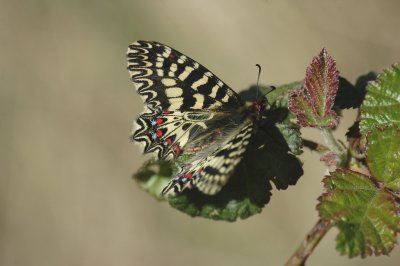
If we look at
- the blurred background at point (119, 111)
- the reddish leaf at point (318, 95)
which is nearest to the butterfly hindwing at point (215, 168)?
the reddish leaf at point (318, 95)

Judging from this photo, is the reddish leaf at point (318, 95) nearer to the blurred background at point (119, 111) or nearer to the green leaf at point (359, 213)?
the green leaf at point (359, 213)

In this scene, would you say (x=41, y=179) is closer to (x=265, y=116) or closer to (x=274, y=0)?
(x=274, y=0)

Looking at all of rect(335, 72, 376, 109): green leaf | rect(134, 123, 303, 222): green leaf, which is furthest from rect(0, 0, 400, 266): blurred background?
rect(134, 123, 303, 222): green leaf

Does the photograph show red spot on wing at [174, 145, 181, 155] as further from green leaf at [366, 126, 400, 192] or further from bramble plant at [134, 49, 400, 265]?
green leaf at [366, 126, 400, 192]

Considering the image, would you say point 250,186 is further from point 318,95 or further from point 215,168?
point 318,95

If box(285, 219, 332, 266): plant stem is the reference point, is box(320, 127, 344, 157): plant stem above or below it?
above

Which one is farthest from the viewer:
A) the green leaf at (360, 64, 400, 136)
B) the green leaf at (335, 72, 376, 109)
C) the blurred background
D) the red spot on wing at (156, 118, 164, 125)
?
the blurred background

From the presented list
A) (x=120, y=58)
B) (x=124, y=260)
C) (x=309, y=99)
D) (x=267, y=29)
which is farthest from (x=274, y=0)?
(x=309, y=99)
